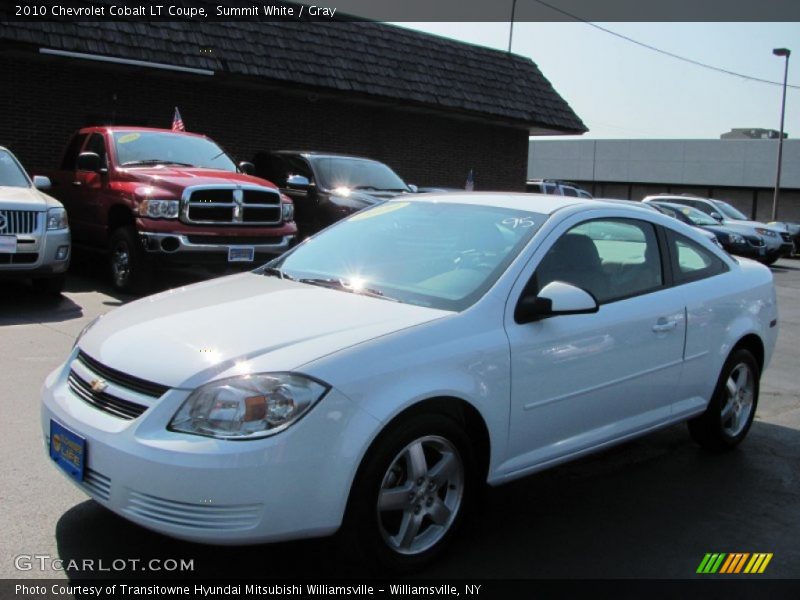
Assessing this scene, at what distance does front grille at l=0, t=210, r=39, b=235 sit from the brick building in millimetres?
5454

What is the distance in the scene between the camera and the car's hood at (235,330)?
3.12 metres

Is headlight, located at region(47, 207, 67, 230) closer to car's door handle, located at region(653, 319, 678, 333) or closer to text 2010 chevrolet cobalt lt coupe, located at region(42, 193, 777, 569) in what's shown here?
text 2010 chevrolet cobalt lt coupe, located at region(42, 193, 777, 569)

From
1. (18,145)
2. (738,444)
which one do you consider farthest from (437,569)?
(18,145)

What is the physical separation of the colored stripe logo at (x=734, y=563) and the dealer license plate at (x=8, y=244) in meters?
7.16

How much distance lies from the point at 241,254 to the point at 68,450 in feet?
21.2

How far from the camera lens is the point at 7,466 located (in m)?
4.27

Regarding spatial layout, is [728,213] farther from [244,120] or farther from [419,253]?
[419,253]

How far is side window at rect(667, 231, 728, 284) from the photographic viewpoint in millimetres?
4840

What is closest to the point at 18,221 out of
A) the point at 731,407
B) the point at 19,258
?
the point at 19,258

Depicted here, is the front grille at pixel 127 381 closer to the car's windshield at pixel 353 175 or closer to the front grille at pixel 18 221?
the front grille at pixel 18 221

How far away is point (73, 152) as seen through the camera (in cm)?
1118

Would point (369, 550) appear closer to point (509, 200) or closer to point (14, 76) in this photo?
point (509, 200)

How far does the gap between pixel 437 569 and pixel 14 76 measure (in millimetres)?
13094

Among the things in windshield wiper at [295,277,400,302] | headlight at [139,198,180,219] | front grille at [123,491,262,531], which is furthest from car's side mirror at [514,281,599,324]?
headlight at [139,198,180,219]
